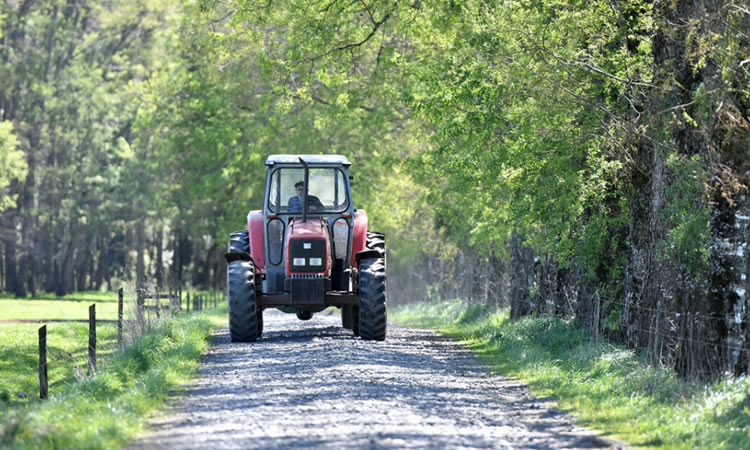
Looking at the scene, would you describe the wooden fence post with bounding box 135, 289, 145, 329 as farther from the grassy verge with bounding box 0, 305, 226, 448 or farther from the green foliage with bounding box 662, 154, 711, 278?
the green foliage with bounding box 662, 154, 711, 278

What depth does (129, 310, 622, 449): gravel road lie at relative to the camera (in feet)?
32.8

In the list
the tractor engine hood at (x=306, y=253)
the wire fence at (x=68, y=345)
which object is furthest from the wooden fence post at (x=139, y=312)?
the tractor engine hood at (x=306, y=253)

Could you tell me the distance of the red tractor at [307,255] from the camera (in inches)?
774

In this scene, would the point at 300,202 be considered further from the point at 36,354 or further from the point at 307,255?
the point at 36,354

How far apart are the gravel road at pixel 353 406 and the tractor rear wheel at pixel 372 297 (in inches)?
55.1

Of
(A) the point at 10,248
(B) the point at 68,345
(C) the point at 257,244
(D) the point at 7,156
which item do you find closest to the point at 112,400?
(C) the point at 257,244

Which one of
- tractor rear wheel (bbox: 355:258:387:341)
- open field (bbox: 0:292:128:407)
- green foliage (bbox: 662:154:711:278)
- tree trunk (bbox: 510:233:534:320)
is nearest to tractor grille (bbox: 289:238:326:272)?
tractor rear wheel (bbox: 355:258:387:341)

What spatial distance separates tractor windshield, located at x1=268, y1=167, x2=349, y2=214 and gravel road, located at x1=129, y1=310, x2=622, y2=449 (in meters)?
3.46

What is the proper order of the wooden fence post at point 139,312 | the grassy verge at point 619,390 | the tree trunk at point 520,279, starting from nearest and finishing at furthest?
the grassy verge at point 619,390 < the wooden fence post at point 139,312 < the tree trunk at point 520,279

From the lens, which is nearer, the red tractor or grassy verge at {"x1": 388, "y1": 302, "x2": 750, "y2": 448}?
grassy verge at {"x1": 388, "y1": 302, "x2": 750, "y2": 448}

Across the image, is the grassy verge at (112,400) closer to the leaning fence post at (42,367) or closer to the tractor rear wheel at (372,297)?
the leaning fence post at (42,367)

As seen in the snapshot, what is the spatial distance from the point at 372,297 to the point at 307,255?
4.37 ft

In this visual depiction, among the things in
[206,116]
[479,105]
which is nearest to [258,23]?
[479,105]

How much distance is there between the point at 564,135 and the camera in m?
17.6
